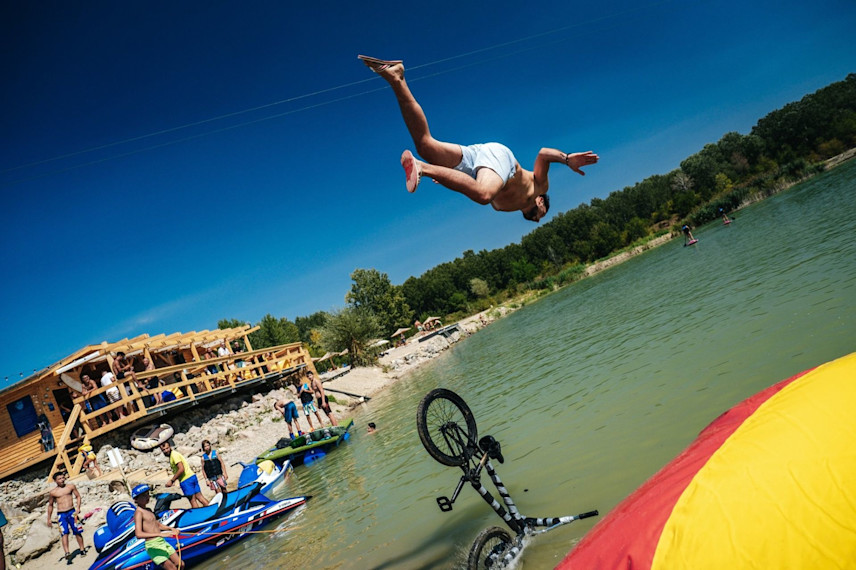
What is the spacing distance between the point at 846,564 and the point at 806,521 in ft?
0.54

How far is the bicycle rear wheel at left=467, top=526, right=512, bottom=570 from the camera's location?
4129 mm

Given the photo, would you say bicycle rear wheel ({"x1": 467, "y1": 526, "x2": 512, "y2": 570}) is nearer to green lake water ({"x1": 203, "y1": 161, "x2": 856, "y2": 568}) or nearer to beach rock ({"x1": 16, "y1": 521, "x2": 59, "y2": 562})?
green lake water ({"x1": 203, "y1": 161, "x2": 856, "y2": 568})

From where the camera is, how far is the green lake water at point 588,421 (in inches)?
242

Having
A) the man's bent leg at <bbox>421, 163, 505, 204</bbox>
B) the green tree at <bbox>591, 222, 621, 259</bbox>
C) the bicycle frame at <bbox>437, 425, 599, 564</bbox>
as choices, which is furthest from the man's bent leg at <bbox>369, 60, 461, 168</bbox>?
the green tree at <bbox>591, 222, 621, 259</bbox>

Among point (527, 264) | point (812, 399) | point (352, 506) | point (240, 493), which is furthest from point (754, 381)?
point (527, 264)

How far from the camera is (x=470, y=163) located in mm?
3658

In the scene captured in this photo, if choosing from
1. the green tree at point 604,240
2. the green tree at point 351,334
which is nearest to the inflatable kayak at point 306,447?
the green tree at point 351,334

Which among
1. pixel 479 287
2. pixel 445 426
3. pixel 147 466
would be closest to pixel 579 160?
pixel 445 426

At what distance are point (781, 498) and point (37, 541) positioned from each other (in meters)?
14.5

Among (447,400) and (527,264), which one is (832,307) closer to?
(447,400)

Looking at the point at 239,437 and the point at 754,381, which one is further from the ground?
the point at 239,437

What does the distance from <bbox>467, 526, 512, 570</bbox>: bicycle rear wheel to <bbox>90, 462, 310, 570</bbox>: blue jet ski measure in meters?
6.27

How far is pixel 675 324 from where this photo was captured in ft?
41.7

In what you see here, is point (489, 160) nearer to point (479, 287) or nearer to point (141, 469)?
point (141, 469)
